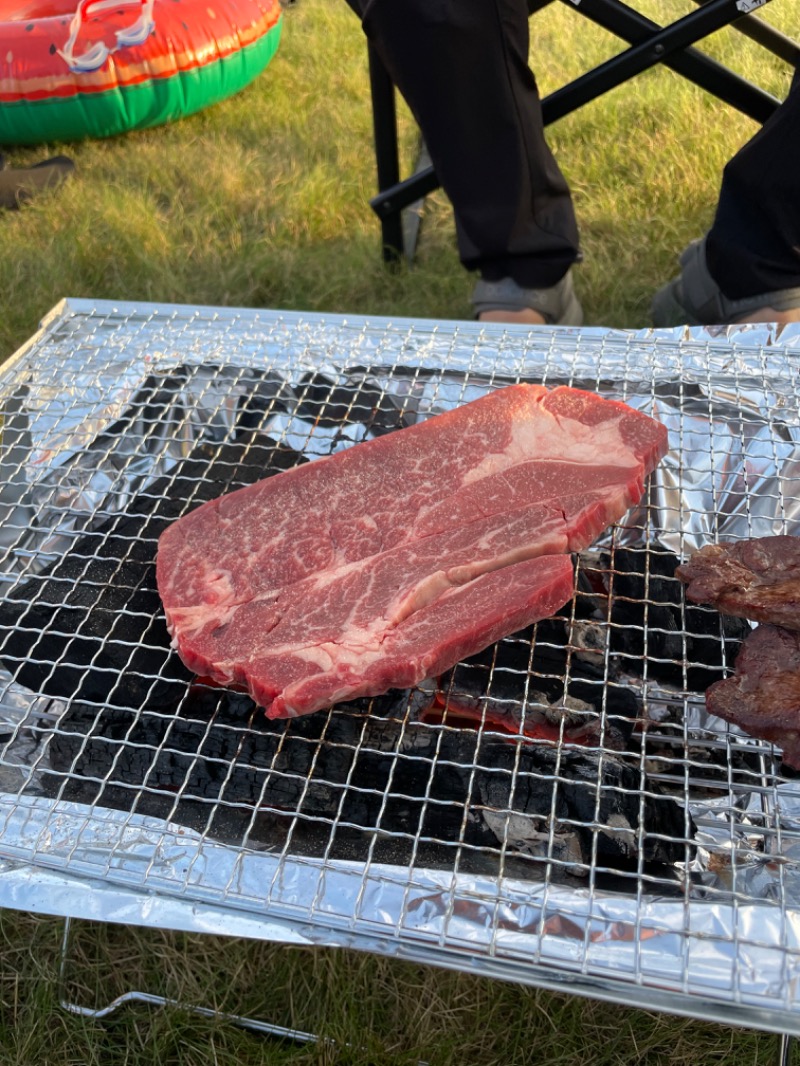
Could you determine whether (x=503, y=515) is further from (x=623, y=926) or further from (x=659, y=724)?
(x=623, y=926)

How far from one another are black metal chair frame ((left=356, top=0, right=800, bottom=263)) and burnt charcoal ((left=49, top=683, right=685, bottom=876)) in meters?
3.06

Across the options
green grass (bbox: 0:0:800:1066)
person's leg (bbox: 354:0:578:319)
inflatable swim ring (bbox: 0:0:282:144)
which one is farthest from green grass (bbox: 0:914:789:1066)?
inflatable swim ring (bbox: 0:0:282:144)

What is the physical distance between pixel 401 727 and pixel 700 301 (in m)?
2.69

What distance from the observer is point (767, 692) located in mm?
2084

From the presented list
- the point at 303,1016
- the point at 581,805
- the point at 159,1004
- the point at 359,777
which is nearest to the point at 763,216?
the point at 581,805

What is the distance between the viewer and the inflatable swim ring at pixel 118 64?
604 centimetres

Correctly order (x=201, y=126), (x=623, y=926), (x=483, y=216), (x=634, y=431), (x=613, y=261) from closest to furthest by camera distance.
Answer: (x=623, y=926) < (x=634, y=431) < (x=483, y=216) < (x=613, y=261) < (x=201, y=126)

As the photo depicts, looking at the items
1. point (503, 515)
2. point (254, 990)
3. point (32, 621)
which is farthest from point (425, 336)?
point (254, 990)

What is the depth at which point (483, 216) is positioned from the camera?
3953 mm

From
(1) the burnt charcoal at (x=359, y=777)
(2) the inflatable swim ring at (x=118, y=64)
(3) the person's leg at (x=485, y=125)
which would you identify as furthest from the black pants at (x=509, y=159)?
(2) the inflatable swim ring at (x=118, y=64)

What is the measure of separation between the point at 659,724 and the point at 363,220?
4.05 metres

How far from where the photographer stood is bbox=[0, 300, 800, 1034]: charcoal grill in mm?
1838

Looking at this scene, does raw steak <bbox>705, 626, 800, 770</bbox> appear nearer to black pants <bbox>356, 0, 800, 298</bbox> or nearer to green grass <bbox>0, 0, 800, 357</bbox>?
black pants <bbox>356, 0, 800, 298</bbox>

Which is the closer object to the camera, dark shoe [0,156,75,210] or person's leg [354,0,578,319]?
person's leg [354,0,578,319]
